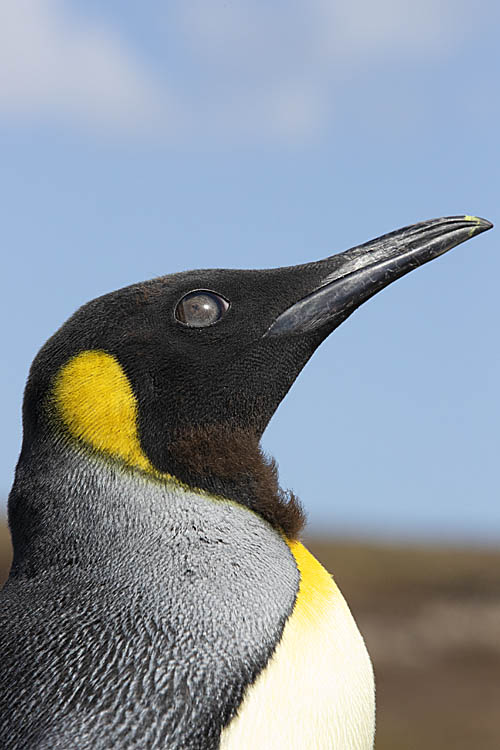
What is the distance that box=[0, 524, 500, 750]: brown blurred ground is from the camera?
489 inches

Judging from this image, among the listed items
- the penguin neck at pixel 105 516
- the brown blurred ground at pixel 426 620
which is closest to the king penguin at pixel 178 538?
the penguin neck at pixel 105 516

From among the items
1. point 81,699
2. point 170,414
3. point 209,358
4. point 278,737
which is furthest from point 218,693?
point 209,358

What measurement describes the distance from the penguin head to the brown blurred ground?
999 cm

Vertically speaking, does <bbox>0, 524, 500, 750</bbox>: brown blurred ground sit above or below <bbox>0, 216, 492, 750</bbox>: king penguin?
below

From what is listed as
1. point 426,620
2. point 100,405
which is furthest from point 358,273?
point 426,620

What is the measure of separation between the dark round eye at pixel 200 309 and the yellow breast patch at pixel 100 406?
0.66 feet

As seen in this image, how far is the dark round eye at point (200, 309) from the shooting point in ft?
6.84

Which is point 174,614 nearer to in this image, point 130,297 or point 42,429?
point 42,429

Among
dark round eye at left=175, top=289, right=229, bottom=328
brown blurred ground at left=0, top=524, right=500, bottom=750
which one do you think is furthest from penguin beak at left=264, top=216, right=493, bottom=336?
brown blurred ground at left=0, top=524, right=500, bottom=750

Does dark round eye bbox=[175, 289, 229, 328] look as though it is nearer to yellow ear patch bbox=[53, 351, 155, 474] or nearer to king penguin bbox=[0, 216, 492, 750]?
king penguin bbox=[0, 216, 492, 750]

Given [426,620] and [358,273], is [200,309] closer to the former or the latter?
[358,273]

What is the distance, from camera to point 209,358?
2.06 m

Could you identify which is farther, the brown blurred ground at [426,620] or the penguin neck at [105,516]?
the brown blurred ground at [426,620]

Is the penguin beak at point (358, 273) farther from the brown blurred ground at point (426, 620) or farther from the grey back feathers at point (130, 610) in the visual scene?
the brown blurred ground at point (426, 620)
